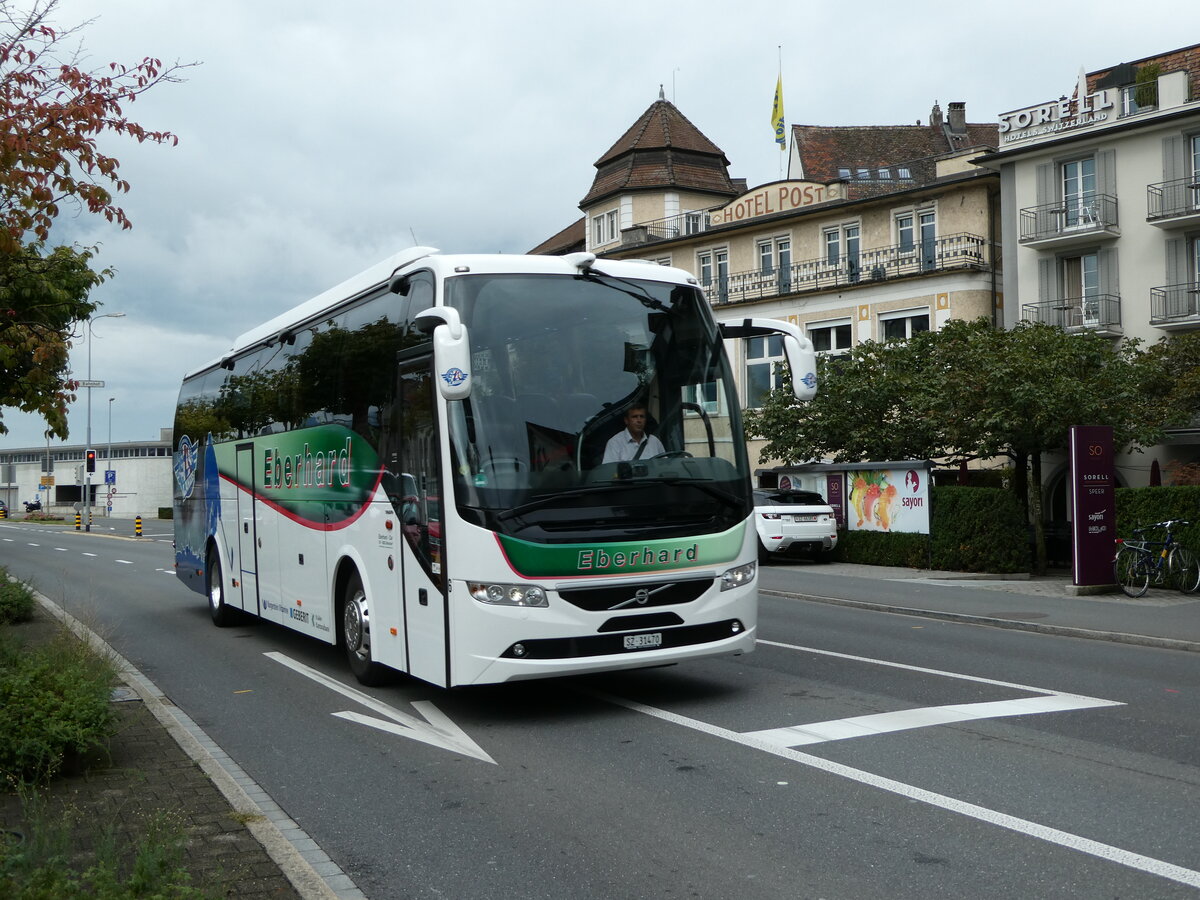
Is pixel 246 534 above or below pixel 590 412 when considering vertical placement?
below

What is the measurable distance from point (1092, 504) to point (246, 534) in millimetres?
12631

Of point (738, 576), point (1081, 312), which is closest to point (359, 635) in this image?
point (738, 576)

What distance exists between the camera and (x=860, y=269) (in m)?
43.5

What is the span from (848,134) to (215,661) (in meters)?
48.6

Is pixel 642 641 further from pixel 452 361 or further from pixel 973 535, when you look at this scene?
pixel 973 535

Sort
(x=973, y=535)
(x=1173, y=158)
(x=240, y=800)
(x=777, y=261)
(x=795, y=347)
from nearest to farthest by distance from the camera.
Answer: (x=240, y=800)
(x=795, y=347)
(x=973, y=535)
(x=1173, y=158)
(x=777, y=261)

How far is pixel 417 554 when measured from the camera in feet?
28.7

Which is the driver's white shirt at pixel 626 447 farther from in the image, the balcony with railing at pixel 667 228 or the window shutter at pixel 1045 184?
the balcony with railing at pixel 667 228

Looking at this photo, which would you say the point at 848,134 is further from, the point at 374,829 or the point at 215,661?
the point at 374,829

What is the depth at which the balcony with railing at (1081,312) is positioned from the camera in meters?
37.0

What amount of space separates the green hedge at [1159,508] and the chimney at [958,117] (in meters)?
37.9

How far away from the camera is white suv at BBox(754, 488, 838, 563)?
2667 cm

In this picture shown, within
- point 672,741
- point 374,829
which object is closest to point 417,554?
point 672,741

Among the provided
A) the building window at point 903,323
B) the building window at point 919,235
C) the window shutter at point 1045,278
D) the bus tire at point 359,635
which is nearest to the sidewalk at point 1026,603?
the bus tire at point 359,635
